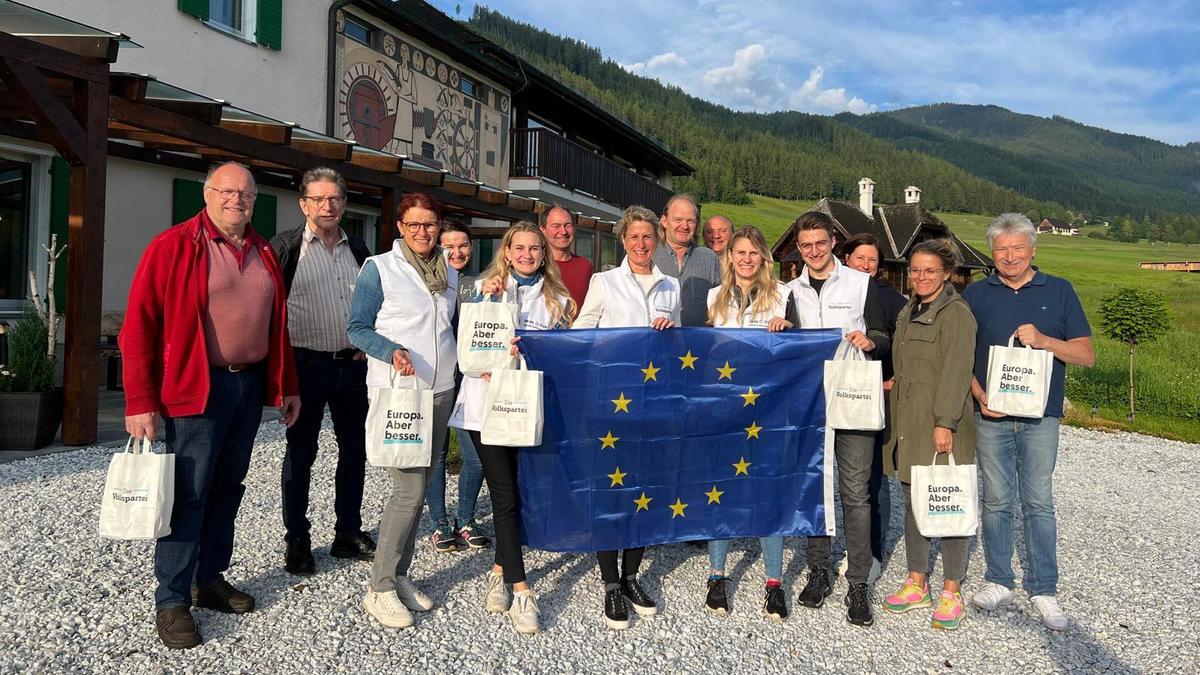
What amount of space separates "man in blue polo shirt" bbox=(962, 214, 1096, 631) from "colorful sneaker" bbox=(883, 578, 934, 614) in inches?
12.0

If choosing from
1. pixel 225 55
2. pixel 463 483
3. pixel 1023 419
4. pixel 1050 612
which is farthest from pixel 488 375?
pixel 225 55

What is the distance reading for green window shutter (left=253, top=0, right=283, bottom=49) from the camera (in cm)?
1125

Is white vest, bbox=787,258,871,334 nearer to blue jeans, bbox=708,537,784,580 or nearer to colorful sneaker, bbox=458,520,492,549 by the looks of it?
blue jeans, bbox=708,537,784,580

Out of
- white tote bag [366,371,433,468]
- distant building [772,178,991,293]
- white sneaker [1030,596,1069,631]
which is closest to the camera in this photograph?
white tote bag [366,371,433,468]

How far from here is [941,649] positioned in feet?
12.2

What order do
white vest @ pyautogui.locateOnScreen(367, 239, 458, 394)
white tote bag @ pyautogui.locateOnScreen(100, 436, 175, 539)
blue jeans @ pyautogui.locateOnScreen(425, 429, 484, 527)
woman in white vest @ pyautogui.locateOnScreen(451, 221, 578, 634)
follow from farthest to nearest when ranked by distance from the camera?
blue jeans @ pyautogui.locateOnScreen(425, 429, 484, 527)
woman in white vest @ pyautogui.locateOnScreen(451, 221, 578, 634)
white vest @ pyautogui.locateOnScreen(367, 239, 458, 394)
white tote bag @ pyautogui.locateOnScreen(100, 436, 175, 539)

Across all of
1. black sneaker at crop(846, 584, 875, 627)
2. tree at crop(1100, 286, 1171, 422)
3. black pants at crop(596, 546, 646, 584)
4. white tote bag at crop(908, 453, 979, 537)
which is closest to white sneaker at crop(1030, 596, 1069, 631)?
white tote bag at crop(908, 453, 979, 537)

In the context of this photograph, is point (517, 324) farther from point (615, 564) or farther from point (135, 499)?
point (135, 499)

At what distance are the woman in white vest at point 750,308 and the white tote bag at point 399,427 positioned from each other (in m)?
1.64

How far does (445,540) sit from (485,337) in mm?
1695

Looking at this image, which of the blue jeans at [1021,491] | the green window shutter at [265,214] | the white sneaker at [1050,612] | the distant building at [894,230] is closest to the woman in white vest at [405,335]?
the blue jeans at [1021,491]

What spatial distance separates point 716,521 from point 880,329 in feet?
4.49

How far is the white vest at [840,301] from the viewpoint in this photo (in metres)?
4.11

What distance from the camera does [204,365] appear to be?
3230mm
